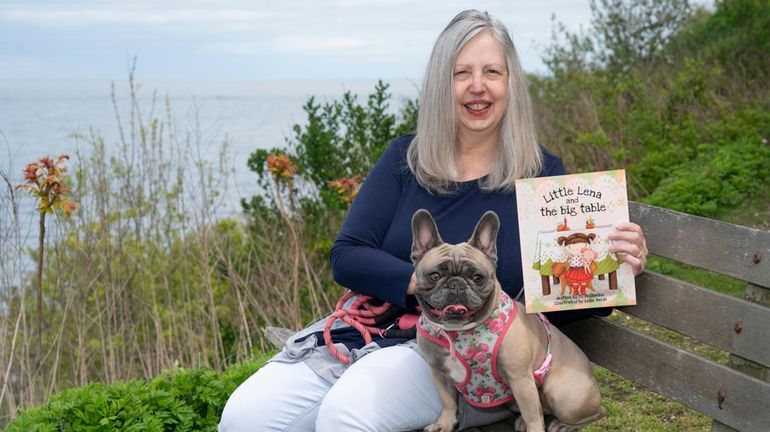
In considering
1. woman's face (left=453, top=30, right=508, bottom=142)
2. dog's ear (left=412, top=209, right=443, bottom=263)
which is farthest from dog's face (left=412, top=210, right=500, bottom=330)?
woman's face (left=453, top=30, right=508, bottom=142)

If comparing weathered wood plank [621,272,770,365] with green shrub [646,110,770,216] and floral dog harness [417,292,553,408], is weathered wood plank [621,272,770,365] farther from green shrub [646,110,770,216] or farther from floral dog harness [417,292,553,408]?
green shrub [646,110,770,216]

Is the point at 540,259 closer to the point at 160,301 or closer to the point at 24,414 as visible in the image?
the point at 24,414

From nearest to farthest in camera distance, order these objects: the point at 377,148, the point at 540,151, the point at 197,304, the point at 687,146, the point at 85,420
→ the point at 540,151, the point at 85,420, the point at 197,304, the point at 377,148, the point at 687,146

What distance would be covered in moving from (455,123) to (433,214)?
0.39 m

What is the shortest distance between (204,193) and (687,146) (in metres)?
5.26

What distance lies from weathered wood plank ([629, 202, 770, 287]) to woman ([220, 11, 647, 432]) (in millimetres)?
177

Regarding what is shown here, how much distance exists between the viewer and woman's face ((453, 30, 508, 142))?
3.29m

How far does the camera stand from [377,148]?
23.9 feet

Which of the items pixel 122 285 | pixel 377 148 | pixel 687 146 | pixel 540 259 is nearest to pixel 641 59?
pixel 687 146

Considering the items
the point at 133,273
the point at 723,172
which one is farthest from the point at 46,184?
the point at 723,172

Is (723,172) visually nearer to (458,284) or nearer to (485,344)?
(485,344)

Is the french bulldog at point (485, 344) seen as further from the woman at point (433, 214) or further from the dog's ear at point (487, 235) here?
the woman at point (433, 214)

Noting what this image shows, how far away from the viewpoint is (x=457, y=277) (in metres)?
2.65

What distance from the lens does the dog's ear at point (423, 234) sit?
2.80 m
